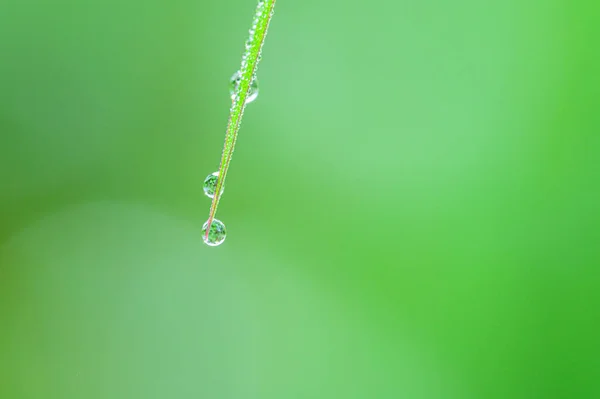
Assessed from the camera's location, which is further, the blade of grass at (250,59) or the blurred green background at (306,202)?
the blurred green background at (306,202)

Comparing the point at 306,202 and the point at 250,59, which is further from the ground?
the point at 306,202

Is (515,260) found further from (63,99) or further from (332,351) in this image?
(63,99)

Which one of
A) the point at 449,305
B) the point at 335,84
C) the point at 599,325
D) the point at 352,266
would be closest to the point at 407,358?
the point at 449,305

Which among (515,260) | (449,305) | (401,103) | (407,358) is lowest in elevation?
(407,358)

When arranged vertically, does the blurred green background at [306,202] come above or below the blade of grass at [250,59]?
above

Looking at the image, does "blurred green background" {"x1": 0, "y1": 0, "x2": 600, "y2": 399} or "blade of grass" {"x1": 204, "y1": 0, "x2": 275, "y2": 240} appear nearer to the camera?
"blade of grass" {"x1": 204, "y1": 0, "x2": 275, "y2": 240}

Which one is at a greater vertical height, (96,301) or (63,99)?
(63,99)

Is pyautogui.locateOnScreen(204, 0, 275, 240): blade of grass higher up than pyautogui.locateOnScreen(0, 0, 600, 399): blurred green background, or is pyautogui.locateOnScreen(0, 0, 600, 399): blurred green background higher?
pyautogui.locateOnScreen(0, 0, 600, 399): blurred green background

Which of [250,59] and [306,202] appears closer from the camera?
[250,59]
